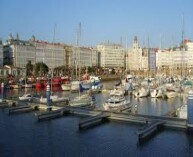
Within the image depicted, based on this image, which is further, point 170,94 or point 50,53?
point 50,53

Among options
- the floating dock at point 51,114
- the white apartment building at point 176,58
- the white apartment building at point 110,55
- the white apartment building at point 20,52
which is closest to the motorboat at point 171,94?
the floating dock at point 51,114

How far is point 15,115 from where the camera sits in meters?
28.5

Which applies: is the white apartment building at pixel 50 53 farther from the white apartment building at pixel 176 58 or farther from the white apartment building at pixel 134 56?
the white apartment building at pixel 134 56

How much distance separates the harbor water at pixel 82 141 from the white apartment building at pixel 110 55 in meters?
119

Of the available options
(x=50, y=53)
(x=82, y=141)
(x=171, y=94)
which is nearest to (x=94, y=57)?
(x=50, y=53)

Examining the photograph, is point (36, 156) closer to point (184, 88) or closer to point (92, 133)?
point (92, 133)

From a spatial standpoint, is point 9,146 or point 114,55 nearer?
point 9,146

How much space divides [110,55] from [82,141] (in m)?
127

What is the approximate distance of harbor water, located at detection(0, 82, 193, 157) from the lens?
56.7 ft

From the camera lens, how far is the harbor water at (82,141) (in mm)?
17297

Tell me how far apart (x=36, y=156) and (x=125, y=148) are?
4.93m

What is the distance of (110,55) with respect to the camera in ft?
478

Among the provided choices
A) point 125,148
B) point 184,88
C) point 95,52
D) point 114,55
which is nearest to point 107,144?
point 125,148

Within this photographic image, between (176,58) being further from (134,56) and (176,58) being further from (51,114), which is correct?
(51,114)
